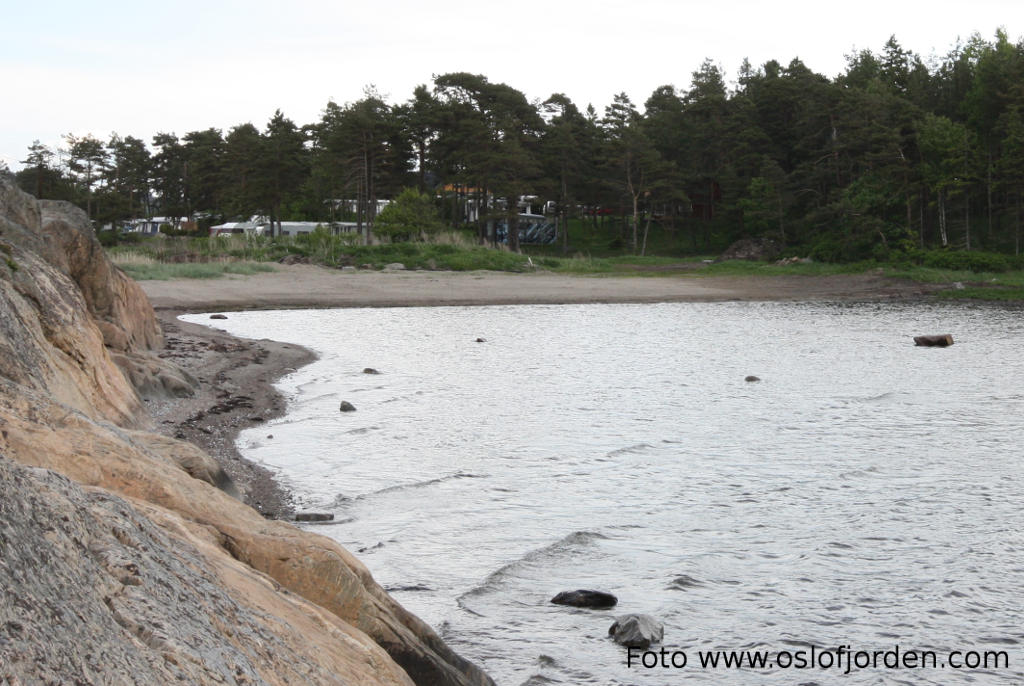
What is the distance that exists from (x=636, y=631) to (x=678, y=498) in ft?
13.3

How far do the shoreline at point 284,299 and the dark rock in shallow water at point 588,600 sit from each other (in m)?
3.20

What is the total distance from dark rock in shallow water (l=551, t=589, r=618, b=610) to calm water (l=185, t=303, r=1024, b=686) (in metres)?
0.13

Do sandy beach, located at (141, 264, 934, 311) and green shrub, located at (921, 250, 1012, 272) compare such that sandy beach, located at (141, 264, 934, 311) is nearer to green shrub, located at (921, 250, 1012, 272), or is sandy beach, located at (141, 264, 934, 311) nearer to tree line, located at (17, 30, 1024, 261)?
green shrub, located at (921, 250, 1012, 272)

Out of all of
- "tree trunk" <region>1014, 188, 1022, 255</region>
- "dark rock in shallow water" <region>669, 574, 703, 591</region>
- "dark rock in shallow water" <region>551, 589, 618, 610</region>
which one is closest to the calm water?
"dark rock in shallow water" <region>669, 574, 703, 591</region>

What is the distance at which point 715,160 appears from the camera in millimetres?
73375

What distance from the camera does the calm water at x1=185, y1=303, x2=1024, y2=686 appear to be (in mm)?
7261

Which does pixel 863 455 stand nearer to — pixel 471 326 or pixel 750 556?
pixel 750 556

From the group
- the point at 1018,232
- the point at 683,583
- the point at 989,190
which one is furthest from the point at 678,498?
the point at 989,190

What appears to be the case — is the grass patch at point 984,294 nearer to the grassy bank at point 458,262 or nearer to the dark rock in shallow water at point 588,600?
the grassy bank at point 458,262

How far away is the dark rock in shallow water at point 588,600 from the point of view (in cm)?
767

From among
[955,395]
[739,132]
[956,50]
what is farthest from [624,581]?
[956,50]

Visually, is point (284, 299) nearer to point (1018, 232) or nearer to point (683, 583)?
point (683, 583)

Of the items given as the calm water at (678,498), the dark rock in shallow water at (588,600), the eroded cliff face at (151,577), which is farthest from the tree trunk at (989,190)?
the eroded cliff face at (151,577)

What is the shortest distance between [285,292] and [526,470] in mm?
27477
